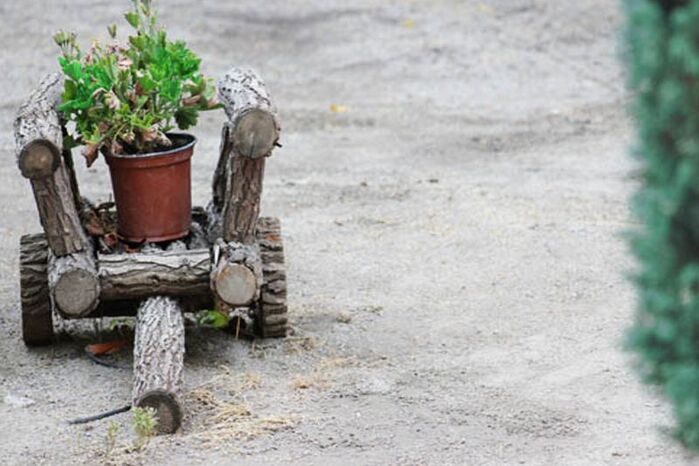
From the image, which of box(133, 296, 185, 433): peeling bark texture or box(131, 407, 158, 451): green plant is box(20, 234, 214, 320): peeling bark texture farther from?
box(131, 407, 158, 451): green plant

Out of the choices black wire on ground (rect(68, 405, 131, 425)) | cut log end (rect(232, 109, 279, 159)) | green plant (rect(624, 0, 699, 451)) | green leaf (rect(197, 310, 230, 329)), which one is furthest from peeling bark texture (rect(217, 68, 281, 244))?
green plant (rect(624, 0, 699, 451))

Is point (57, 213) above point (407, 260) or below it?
above

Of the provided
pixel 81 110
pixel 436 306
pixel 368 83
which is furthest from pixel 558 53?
pixel 81 110

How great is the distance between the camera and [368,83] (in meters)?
10.4

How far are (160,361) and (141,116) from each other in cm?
102

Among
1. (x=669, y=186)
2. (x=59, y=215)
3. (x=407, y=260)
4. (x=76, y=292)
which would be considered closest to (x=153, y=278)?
(x=76, y=292)

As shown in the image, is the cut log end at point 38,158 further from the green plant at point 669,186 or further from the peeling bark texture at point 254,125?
the green plant at point 669,186

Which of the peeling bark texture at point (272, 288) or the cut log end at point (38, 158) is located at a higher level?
→ the cut log end at point (38, 158)

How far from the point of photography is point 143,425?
421cm

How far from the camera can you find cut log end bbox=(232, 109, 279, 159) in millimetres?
4754

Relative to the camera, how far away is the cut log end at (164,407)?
4.40 metres

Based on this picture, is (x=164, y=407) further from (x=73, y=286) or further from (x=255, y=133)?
(x=255, y=133)

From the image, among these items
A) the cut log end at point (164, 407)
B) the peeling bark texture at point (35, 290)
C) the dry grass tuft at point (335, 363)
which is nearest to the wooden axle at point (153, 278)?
the peeling bark texture at point (35, 290)

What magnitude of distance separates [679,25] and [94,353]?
12.1 ft
